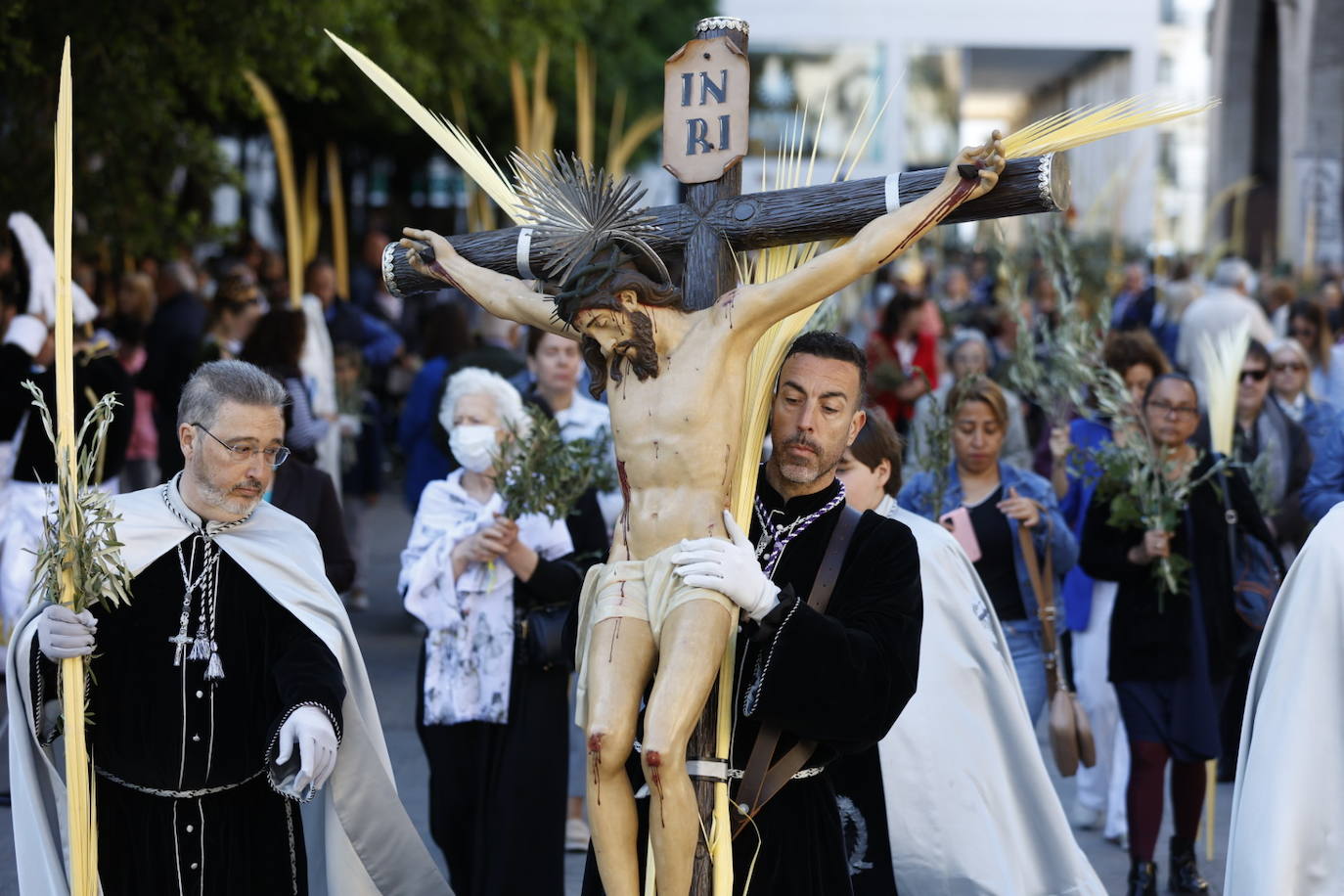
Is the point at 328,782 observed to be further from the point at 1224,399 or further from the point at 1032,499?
the point at 1224,399

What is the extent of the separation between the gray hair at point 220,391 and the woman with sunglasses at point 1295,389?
6.01m

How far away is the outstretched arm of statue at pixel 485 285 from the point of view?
156 inches

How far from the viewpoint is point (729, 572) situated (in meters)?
3.59

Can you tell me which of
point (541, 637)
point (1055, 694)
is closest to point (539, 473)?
point (541, 637)

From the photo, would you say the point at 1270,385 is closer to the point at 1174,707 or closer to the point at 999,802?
the point at 1174,707

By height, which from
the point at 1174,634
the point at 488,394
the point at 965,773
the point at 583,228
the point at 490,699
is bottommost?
the point at 965,773

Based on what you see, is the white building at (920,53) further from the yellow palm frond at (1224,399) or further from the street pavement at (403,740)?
the yellow palm frond at (1224,399)

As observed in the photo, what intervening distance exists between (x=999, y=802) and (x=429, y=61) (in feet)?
37.4

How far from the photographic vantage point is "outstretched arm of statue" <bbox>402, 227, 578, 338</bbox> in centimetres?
397

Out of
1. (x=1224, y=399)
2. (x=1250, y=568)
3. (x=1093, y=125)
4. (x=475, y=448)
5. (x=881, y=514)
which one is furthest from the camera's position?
(x=1224, y=399)

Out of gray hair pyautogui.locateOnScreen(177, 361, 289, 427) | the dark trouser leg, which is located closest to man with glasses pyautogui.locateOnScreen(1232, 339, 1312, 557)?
the dark trouser leg

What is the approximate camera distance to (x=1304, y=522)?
808 cm

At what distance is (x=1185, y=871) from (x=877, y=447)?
2.00 meters

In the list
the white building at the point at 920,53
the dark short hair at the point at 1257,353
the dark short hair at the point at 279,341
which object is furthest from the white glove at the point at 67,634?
the white building at the point at 920,53
